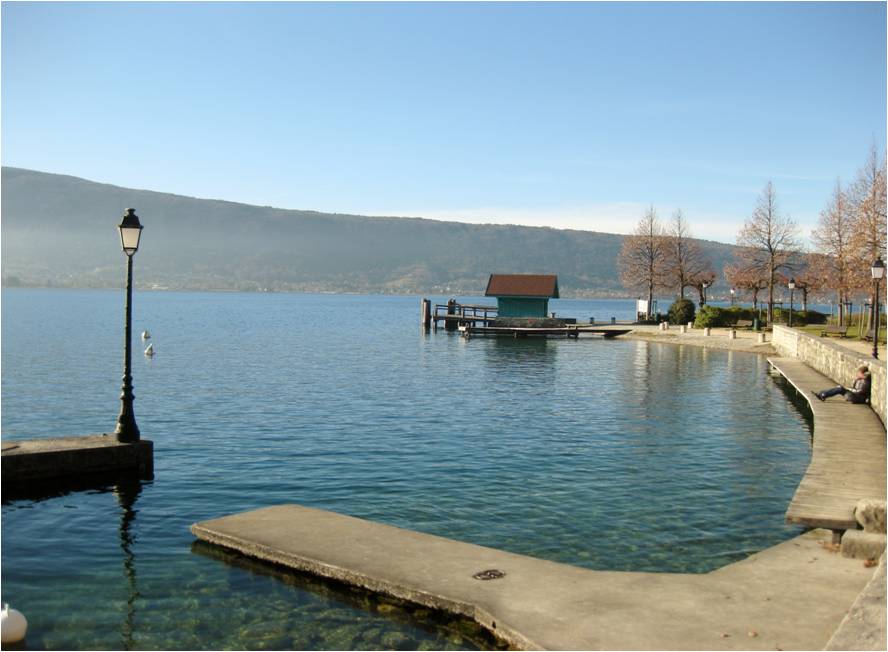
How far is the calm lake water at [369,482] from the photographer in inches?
416

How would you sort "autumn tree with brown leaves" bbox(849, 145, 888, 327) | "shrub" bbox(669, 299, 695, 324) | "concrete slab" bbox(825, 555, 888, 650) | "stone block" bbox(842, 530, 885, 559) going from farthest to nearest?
"shrub" bbox(669, 299, 695, 324) → "autumn tree with brown leaves" bbox(849, 145, 888, 327) → "stone block" bbox(842, 530, 885, 559) → "concrete slab" bbox(825, 555, 888, 650)

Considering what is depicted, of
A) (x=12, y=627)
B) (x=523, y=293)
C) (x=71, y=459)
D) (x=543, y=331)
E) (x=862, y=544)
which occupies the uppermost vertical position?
(x=523, y=293)

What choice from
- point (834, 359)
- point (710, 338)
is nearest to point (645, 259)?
point (710, 338)

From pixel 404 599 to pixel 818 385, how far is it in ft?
82.2

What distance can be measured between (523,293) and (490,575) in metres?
70.0

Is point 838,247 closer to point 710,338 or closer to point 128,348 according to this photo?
point 710,338

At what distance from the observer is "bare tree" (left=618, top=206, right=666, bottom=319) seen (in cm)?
10100

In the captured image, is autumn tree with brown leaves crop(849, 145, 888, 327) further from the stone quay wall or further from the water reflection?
the water reflection

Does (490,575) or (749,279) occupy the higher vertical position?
(749,279)

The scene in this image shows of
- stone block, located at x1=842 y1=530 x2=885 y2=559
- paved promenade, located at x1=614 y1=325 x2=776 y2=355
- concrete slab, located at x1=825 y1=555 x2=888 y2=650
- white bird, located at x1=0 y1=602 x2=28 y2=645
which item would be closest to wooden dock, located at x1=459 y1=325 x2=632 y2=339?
paved promenade, located at x1=614 y1=325 x2=776 y2=355

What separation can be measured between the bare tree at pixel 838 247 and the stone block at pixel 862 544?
51.2 metres

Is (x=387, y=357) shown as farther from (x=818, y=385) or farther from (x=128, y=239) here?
(x=128, y=239)

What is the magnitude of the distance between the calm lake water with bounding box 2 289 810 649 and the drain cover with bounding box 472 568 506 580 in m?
0.97

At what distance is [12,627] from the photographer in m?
9.25
